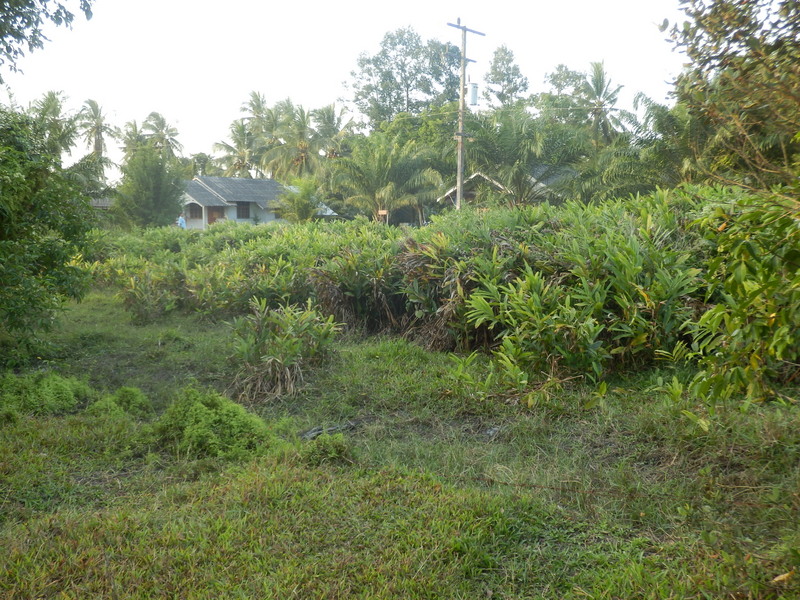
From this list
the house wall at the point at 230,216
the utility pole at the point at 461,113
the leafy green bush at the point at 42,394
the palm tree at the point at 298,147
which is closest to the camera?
the leafy green bush at the point at 42,394

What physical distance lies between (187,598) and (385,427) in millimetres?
2503

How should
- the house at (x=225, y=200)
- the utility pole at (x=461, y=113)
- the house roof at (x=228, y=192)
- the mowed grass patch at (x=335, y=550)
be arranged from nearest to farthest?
the mowed grass patch at (x=335, y=550), the utility pole at (x=461, y=113), the house roof at (x=228, y=192), the house at (x=225, y=200)

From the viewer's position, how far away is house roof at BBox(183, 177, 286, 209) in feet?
130

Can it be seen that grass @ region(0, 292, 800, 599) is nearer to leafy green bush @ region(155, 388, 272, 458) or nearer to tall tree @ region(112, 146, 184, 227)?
leafy green bush @ region(155, 388, 272, 458)

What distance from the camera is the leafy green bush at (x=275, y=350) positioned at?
6.23 m

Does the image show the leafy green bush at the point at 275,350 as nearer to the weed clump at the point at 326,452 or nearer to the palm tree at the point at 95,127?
the weed clump at the point at 326,452

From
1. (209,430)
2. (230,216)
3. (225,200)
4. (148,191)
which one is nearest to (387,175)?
(148,191)

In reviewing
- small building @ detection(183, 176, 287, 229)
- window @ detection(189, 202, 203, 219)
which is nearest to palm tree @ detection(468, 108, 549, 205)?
small building @ detection(183, 176, 287, 229)

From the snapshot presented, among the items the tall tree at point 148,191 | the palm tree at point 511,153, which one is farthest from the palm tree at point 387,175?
the tall tree at point 148,191

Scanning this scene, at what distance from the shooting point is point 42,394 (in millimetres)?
5730

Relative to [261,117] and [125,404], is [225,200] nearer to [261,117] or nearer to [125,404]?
[261,117]

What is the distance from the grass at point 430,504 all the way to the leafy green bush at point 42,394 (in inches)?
8.6

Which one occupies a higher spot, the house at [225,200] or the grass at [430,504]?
the house at [225,200]

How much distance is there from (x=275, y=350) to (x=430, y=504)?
3164mm
